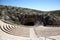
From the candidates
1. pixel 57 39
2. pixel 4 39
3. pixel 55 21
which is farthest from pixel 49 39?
pixel 55 21

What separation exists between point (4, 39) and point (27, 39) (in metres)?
2.58

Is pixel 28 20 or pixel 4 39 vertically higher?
pixel 4 39

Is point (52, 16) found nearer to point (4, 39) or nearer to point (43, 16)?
point (43, 16)

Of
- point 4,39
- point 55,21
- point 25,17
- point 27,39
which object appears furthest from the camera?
point 25,17

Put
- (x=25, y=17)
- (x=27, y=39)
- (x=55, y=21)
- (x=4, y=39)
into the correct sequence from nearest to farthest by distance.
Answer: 1. (x=4, y=39)
2. (x=27, y=39)
3. (x=55, y=21)
4. (x=25, y=17)

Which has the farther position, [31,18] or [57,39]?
[31,18]

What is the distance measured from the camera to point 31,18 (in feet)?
113

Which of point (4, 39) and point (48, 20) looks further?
point (48, 20)

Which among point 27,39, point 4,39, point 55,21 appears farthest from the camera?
point 55,21

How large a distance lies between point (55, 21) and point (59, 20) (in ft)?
4.84

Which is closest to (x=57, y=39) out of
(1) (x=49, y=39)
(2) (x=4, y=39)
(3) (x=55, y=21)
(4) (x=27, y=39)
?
(1) (x=49, y=39)

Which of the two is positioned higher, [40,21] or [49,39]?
[49,39]

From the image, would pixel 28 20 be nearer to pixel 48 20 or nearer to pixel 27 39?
pixel 48 20

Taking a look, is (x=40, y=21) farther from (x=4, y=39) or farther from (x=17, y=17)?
(x=4, y=39)
